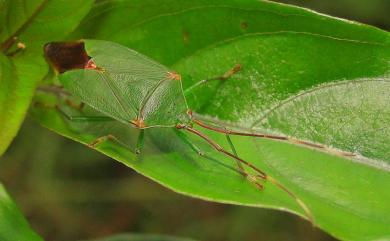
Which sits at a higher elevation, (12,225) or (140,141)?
(140,141)

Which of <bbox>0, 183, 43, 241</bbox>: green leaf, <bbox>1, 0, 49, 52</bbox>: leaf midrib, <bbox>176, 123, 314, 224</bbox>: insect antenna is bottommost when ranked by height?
<bbox>0, 183, 43, 241</bbox>: green leaf

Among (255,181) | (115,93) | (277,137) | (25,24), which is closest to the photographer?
(255,181)

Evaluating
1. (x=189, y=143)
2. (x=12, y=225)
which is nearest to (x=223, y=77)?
(x=189, y=143)

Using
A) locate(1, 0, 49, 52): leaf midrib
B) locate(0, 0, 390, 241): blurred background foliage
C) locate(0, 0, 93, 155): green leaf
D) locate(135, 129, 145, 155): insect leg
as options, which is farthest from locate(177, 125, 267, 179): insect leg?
locate(0, 0, 390, 241): blurred background foliage

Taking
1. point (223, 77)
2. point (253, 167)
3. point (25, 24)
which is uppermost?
point (25, 24)

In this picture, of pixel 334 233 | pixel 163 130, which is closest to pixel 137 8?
pixel 163 130

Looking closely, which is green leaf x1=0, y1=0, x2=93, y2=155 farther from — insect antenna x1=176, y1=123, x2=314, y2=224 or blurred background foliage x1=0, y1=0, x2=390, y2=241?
blurred background foliage x1=0, y1=0, x2=390, y2=241

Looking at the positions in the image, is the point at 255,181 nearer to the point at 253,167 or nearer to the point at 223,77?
the point at 253,167
